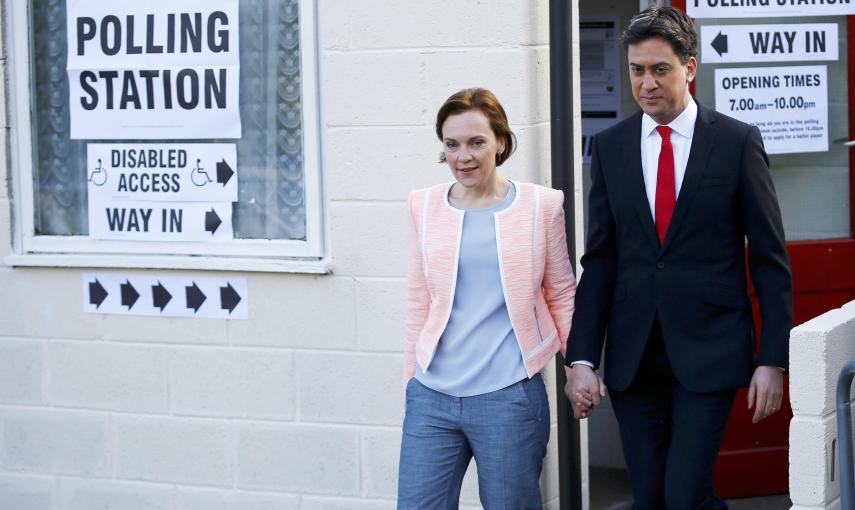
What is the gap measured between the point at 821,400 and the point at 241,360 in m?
2.57

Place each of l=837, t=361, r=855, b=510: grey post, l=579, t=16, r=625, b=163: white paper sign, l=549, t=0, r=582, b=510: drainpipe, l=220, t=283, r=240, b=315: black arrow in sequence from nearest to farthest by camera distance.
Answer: l=837, t=361, r=855, b=510: grey post
l=549, t=0, r=582, b=510: drainpipe
l=220, t=283, r=240, b=315: black arrow
l=579, t=16, r=625, b=163: white paper sign

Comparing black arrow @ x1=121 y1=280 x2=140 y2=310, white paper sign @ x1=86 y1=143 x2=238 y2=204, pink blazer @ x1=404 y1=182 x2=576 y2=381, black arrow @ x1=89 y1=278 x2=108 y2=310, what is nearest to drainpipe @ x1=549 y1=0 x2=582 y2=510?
pink blazer @ x1=404 y1=182 x2=576 y2=381

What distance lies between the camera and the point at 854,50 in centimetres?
609

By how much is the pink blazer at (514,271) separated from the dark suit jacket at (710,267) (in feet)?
0.91

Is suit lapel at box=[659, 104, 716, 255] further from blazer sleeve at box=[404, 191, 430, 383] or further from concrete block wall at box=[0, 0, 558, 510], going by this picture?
concrete block wall at box=[0, 0, 558, 510]

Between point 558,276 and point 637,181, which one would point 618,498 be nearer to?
point 558,276

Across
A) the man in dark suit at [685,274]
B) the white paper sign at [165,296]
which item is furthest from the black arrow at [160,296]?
the man in dark suit at [685,274]

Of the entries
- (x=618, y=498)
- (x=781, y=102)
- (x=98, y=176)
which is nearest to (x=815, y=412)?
(x=781, y=102)

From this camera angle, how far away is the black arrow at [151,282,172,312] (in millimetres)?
5949

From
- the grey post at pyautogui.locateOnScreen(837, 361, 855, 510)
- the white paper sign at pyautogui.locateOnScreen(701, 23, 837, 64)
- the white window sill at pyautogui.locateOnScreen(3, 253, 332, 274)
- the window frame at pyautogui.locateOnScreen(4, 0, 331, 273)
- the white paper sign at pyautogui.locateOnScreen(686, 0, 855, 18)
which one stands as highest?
the white paper sign at pyautogui.locateOnScreen(686, 0, 855, 18)

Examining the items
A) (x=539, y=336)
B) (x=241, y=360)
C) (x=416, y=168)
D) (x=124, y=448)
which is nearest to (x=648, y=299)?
(x=539, y=336)

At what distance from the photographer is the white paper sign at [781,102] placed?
19.8 feet

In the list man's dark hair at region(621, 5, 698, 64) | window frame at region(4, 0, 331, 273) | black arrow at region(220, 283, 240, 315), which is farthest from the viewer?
black arrow at region(220, 283, 240, 315)

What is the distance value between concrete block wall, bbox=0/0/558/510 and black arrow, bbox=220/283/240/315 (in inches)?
2.6
